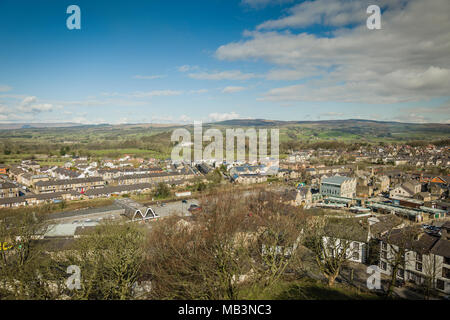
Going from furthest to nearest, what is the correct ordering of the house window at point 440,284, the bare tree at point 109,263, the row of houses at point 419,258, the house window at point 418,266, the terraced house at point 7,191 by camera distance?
1. the terraced house at point 7,191
2. the house window at point 418,266
3. the house window at point 440,284
4. the row of houses at point 419,258
5. the bare tree at point 109,263

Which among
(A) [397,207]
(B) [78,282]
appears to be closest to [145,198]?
(B) [78,282]

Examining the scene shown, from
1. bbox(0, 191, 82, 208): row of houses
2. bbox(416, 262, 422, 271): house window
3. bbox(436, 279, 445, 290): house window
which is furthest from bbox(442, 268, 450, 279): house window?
bbox(0, 191, 82, 208): row of houses

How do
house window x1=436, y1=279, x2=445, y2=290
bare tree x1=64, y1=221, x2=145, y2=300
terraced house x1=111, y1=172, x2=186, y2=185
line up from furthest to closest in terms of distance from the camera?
1. terraced house x1=111, y1=172, x2=186, y2=185
2. house window x1=436, y1=279, x2=445, y2=290
3. bare tree x1=64, y1=221, x2=145, y2=300

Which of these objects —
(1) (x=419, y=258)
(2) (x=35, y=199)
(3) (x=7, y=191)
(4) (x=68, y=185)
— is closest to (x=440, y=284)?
(1) (x=419, y=258)

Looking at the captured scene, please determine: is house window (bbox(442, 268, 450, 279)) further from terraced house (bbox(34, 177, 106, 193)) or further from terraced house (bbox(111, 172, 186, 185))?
terraced house (bbox(34, 177, 106, 193))

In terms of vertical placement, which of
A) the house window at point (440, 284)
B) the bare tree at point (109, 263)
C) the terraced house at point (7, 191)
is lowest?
the house window at point (440, 284)

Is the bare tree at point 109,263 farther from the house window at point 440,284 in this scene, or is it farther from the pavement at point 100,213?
the house window at point 440,284

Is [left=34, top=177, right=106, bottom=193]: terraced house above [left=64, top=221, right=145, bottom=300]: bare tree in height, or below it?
below

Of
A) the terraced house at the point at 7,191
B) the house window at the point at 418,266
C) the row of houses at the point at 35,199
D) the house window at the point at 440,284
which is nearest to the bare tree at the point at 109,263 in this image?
the house window at the point at 418,266
